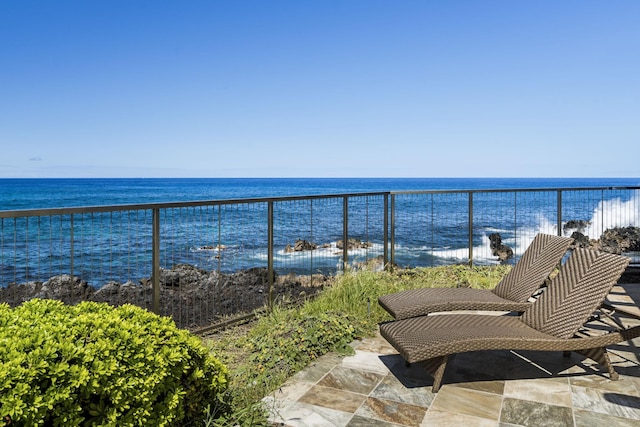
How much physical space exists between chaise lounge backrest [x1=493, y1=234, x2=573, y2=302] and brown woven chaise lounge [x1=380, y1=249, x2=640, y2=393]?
357 mm

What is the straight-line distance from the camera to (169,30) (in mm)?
23344

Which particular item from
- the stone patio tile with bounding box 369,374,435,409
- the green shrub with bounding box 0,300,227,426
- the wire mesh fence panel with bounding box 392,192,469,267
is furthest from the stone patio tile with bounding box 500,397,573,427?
the wire mesh fence panel with bounding box 392,192,469,267

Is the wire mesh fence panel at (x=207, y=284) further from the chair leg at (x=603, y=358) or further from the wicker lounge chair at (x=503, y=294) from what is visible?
the chair leg at (x=603, y=358)

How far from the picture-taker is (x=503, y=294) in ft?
14.6

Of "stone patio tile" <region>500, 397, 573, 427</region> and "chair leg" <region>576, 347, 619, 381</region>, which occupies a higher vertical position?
"chair leg" <region>576, 347, 619, 381</region>

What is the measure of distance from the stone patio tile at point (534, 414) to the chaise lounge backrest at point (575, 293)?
0.59 meters

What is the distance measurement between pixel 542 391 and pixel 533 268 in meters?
1.40

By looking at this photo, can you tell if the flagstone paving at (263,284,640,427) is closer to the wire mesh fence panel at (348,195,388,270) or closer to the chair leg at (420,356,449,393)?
the chair leg at (420,356,449,393)

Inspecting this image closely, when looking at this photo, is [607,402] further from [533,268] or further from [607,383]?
[533,268]

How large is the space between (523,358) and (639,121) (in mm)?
45544

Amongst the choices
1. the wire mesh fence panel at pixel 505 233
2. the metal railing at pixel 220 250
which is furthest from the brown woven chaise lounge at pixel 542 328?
the wire mesh fence panel at pixel 505 233

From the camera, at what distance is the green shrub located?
5.64 feet

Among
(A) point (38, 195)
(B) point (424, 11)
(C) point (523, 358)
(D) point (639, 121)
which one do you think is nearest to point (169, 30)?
(B) point (424, 11)

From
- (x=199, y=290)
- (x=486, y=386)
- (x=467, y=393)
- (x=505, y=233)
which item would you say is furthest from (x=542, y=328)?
(x=505, y=233)
